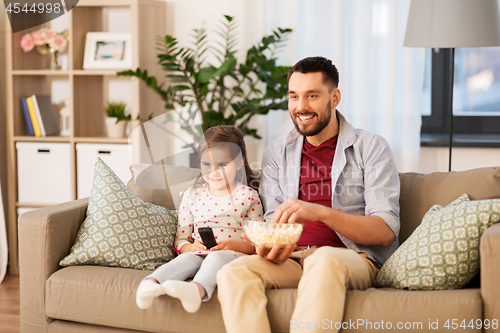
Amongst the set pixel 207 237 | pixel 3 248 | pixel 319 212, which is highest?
pixel 319 212

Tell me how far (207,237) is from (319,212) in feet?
1.35

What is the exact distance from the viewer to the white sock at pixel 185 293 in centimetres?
151

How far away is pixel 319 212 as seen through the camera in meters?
1.68

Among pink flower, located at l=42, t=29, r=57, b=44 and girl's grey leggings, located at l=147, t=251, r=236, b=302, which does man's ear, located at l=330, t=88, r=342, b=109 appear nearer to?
girl's grey leggings, located at l=147, t=251, r=236, b=302

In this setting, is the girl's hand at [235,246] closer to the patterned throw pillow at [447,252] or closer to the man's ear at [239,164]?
the man's ear at [239,164]

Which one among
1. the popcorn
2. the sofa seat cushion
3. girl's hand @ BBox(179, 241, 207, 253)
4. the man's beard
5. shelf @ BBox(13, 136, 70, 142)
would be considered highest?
the man's beard

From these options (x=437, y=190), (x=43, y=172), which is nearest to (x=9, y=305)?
(x=43, y=172)

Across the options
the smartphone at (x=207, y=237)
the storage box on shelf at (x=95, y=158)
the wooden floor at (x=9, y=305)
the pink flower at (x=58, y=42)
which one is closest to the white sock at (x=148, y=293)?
the smartphone at (x=207, y=237)

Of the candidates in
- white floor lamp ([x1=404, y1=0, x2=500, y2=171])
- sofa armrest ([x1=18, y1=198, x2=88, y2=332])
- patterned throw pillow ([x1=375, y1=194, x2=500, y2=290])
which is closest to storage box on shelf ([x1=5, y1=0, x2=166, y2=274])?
sofa armrest ([x1=18, y1=198, x2=88, y2=332])

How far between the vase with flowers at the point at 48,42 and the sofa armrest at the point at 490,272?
2.68 m

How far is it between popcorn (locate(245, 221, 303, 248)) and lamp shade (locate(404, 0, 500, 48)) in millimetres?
1271

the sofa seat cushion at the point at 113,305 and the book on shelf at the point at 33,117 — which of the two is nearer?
the sofa seat cushion at the point at 113,305

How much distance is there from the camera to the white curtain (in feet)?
9.38

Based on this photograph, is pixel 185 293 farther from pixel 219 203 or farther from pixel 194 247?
pixel 219 203
